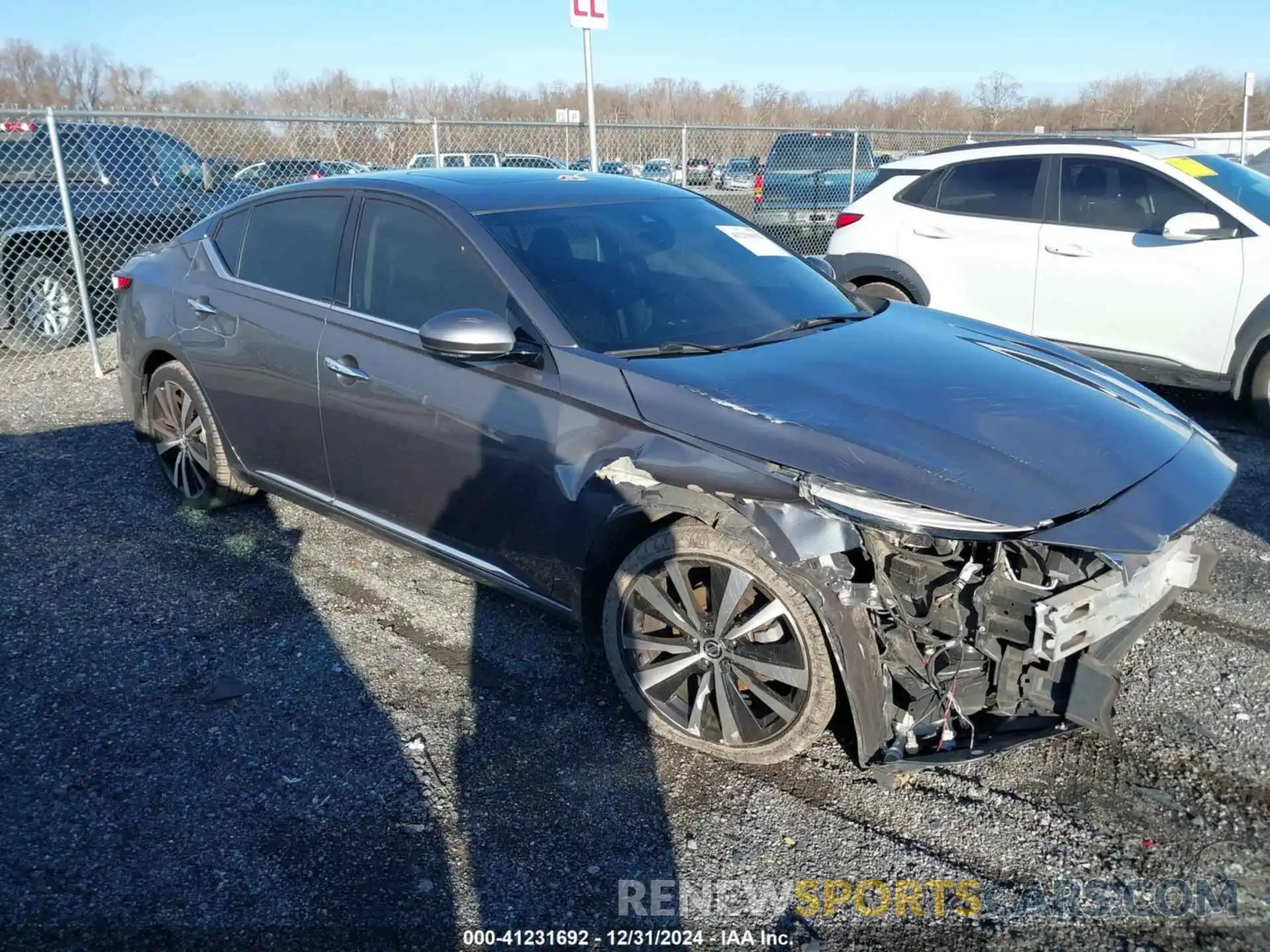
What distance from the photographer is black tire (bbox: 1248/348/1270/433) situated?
5.91 meters

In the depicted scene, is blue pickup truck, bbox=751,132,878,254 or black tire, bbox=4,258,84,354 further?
blue pickup truck, bbox=751,132,878,254

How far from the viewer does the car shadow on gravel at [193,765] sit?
8.24 feet

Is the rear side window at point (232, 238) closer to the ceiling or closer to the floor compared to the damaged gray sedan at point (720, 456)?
closer to the ceiling

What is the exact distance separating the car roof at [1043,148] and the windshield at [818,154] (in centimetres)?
538

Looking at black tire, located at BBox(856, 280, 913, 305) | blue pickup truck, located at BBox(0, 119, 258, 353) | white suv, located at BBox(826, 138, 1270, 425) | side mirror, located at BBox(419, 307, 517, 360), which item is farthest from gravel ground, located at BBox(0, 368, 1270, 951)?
blue pickup truck, located at BBox(0, 119, 258, 353)

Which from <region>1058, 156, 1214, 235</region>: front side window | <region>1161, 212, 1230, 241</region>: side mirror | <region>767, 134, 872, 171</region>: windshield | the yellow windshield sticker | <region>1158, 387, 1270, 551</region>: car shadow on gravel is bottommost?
<region>1158, 387, 1270, 551</region>: car shadow on gravel

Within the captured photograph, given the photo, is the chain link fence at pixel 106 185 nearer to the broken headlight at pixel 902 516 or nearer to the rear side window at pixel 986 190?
the rear side window at pixel 986 190

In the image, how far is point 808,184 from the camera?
12.6 metres

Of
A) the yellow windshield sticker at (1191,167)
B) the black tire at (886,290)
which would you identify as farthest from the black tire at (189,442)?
the yellow windshield sticker at (1191,167)

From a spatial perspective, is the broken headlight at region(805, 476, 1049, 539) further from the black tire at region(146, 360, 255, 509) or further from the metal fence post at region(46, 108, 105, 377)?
the metal fence post at region(46, 108, 105, 377)

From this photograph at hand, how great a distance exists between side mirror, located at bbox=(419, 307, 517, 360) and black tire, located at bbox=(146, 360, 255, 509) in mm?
1995

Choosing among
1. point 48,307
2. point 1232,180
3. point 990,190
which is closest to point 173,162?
point 48,307

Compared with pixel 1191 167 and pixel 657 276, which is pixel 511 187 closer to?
pixel 657 276

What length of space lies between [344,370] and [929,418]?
2.19m
